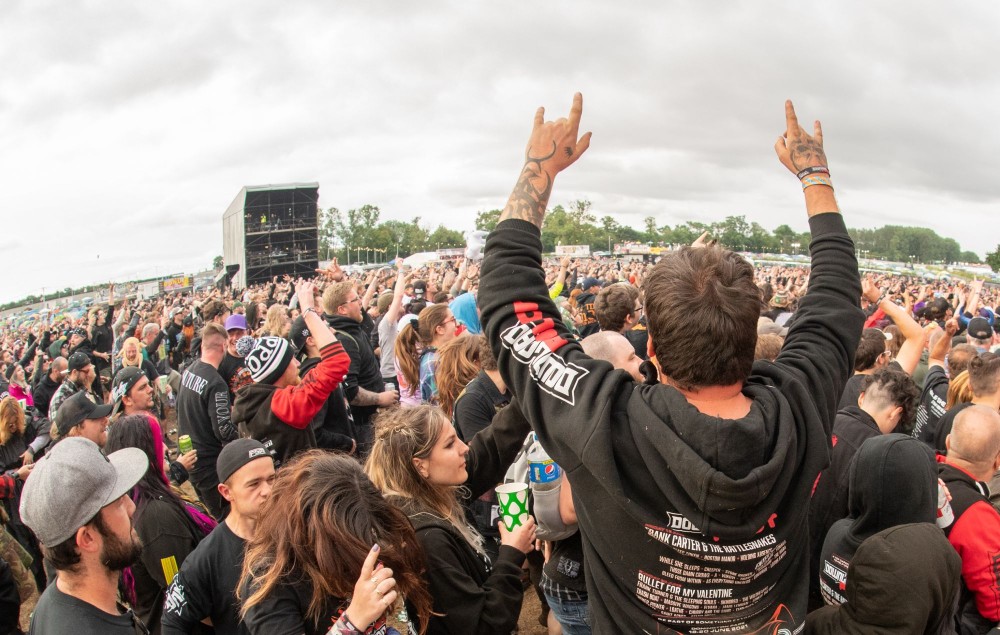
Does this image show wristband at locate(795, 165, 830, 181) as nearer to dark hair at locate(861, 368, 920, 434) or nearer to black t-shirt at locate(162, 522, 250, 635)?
dark hair at locate(861, 368, 920, 434)

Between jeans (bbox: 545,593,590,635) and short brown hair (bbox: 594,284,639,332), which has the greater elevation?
short brown hair (bbox: 594,284,639,332)

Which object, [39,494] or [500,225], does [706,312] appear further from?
[39,494]

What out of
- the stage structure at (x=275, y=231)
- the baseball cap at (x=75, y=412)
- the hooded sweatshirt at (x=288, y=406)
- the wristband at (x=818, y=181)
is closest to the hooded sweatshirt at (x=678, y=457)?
the wristband at (x=818, y=181)

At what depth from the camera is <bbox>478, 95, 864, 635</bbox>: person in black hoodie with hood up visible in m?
1.29

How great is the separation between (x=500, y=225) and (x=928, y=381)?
4578 millimetres

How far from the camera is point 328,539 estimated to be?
188 centimetres

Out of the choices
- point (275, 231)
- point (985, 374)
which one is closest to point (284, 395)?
point (985, 374)

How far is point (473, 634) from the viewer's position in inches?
81.3

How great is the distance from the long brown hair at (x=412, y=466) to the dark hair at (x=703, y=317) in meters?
1.26

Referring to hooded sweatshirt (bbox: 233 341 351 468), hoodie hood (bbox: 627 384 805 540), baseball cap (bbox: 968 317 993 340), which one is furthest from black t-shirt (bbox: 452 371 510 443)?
baseball cap (bbox: 968 317 993 340)

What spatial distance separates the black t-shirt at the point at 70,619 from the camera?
200 cm

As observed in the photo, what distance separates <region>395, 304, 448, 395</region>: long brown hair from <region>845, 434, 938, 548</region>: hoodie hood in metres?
3.57

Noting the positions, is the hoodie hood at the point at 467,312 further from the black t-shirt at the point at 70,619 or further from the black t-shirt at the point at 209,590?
the black t-shirt at the point at 70,619

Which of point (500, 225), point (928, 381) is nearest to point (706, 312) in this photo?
point (500, 225)
